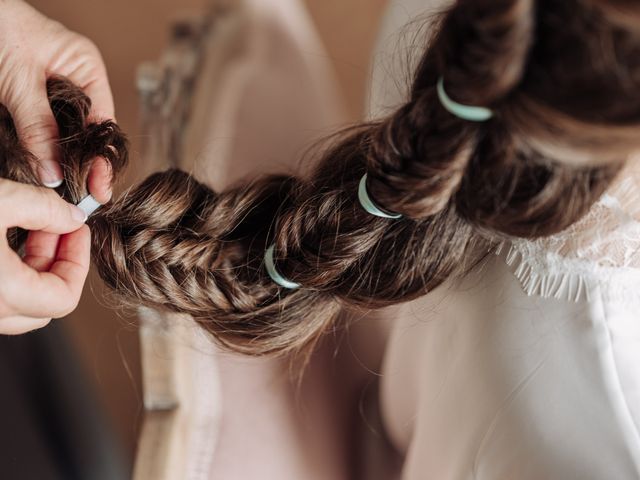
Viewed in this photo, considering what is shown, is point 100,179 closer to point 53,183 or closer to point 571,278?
point 53,183

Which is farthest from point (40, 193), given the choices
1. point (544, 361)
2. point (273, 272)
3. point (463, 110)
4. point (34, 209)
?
point (544, 361)

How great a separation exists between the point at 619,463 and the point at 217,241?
1.10 feet

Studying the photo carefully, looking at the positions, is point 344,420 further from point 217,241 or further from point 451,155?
point 451,155

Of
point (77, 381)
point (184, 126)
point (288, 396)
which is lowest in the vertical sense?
point (77, 381)

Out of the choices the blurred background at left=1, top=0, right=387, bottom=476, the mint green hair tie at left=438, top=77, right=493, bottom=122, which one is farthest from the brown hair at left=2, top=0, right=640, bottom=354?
the blurred background at left=1, top=0, right=387, bottom=476

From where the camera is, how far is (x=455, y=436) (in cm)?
57

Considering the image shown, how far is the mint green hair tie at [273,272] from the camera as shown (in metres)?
0.54

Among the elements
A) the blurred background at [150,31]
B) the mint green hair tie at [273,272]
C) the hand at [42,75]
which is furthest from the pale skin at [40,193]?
the blurred background at [150,31]

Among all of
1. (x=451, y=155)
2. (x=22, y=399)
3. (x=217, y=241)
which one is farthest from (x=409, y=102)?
(x=22, y=399)

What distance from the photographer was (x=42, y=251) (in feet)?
1.67

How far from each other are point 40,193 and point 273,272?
0.18 m

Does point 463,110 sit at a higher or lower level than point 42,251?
higher

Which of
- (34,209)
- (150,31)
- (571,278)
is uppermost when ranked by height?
(34,209)

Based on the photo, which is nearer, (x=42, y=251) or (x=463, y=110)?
(x=463, y=110)
